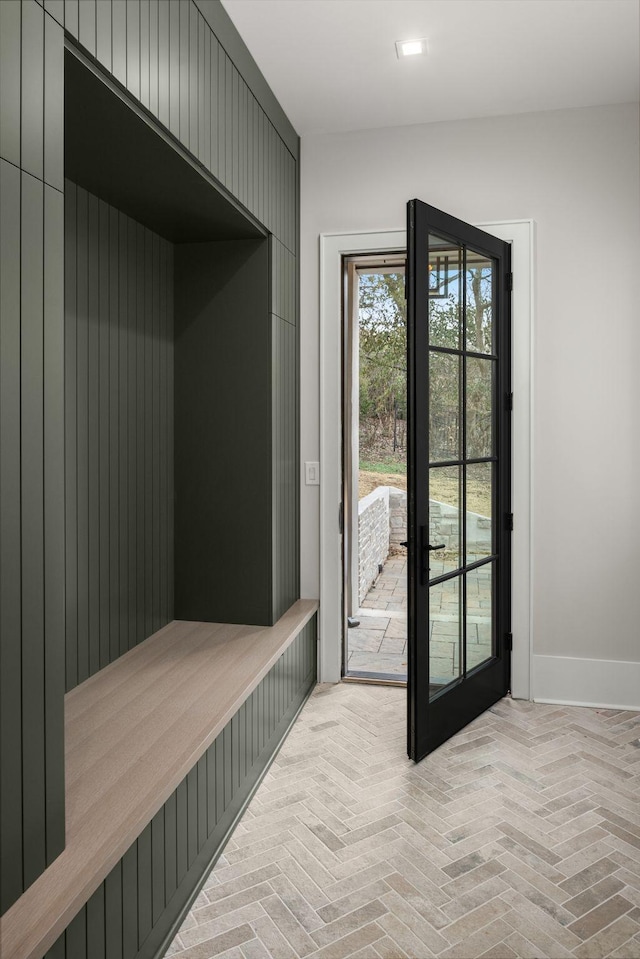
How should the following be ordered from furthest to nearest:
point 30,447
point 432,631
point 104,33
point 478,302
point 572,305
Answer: point 572,305
point 478,302
point 432,631
point 104,33
point 30,447

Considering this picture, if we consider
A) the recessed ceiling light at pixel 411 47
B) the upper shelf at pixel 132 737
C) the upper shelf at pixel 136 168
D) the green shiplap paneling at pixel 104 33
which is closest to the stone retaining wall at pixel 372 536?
the upper shelf at pixel 132 737

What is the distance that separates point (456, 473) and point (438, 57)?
1704 millimetres

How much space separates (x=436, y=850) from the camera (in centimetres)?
204

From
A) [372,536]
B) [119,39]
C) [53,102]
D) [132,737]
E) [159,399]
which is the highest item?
[119,39]

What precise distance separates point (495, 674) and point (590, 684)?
471 millimetres

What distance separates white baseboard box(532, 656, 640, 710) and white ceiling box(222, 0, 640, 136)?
2.64m

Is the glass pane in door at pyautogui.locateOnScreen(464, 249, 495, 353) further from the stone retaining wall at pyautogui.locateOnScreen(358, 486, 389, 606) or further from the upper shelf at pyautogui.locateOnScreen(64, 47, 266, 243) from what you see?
the stone retaining wall at pyautogui.locateOnScreen(358, 486, 389, 606)

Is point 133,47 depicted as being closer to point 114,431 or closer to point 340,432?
point 114,431

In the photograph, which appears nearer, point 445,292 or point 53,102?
point 53,102

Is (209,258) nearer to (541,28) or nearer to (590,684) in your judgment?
(541,28)

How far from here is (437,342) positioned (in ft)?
8.96

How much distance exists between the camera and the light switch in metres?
3.34

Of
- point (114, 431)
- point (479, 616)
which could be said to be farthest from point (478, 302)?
point (114, 431)

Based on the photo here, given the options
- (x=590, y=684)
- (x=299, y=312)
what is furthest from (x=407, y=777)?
(x=299, y=312)
